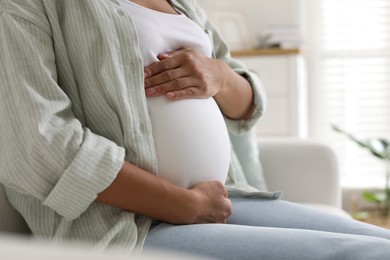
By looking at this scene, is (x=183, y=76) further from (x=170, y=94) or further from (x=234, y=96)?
(x=234, y=96)

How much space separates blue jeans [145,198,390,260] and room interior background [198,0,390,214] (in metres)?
2.88

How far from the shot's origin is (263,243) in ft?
3.23

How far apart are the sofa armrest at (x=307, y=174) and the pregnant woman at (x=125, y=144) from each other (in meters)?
0.78

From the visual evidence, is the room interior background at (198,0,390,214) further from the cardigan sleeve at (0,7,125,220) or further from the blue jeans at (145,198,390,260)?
the cardigan sleeve at (0,7,125,220)

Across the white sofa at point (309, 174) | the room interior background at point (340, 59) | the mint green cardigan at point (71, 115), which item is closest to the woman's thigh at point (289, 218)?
the mint green cardigan at point (71, 115)

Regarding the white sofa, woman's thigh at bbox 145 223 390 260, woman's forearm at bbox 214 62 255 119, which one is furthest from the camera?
the white sofa

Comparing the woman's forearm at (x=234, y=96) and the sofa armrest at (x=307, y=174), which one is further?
the sofa armrest at (x=307, y=174)

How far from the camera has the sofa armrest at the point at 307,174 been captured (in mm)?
2176

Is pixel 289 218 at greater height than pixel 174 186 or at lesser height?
lesser

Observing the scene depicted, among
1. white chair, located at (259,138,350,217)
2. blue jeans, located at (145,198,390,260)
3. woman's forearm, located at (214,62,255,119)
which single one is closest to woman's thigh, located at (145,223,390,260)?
blue jeans, located at (145,198,390,260)

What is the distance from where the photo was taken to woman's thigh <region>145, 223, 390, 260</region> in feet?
3.01

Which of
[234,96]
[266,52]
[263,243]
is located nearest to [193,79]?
[234,96]

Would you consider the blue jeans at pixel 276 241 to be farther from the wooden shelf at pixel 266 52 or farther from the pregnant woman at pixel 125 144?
the wooden shelf at pixel 266 52

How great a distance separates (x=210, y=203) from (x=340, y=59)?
3.26m
